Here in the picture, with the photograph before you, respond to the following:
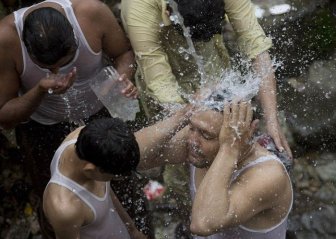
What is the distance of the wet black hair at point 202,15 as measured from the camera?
126 inches

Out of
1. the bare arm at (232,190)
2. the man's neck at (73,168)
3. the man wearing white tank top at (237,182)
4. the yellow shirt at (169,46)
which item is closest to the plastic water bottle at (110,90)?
the yellow shirt at (169,46)

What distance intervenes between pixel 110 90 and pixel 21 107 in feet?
1.82

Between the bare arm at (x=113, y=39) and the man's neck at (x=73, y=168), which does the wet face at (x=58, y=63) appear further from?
the man's neck at (x=73, y=168)

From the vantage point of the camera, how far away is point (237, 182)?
2949 millimetres

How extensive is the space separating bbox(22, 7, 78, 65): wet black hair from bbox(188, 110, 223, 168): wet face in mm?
793

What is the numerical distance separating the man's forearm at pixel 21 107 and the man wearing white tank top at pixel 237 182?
0.96 meters

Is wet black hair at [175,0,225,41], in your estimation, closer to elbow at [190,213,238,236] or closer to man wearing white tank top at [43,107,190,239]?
man wearing white tank top at [43,107,190,239]

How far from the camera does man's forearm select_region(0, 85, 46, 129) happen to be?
11.2 feet

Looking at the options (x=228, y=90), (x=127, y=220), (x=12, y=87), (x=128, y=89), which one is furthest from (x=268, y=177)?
(x=12, y=87)

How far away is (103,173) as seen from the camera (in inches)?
116

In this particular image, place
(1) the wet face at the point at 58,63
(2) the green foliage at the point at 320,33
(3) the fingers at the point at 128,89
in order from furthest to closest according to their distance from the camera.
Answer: (2) the green foliage at the point at 320,33, (3) the fingers at the point at 128,89, (1) the wet face at the point at 58,63

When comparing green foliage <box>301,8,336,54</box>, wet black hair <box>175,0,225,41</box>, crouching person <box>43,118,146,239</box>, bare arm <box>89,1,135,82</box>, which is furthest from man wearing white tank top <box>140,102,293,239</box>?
green foliage <box>301,8,336,54</box>

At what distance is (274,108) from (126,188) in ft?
4.27

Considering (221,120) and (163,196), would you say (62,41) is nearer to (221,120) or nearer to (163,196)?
(221,120)
